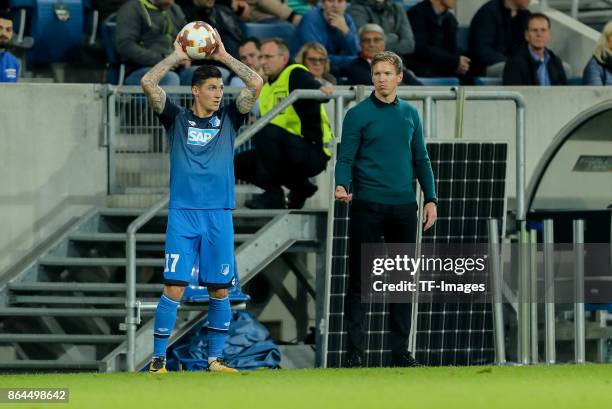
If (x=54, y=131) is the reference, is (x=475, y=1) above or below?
above

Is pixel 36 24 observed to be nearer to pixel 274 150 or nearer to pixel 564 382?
pixel 274 150

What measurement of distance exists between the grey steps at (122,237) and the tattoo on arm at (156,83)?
3.45 meters

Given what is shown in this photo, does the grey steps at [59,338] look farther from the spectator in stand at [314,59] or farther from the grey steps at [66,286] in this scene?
the spectator in stand at [314,59]

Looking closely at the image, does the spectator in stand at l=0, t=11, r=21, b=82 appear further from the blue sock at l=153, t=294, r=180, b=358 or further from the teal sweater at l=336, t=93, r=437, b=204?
the blue sock at l=153, t=294, r=180, b=358

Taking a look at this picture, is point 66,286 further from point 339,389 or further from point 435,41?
point 339,389

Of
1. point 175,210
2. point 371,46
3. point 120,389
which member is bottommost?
point 120,389

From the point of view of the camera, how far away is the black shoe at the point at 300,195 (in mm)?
14891

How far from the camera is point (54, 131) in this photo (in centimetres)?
1533

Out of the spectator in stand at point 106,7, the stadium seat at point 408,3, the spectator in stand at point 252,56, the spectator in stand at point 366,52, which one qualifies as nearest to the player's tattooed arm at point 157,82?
the spectator in stand at point 252,56

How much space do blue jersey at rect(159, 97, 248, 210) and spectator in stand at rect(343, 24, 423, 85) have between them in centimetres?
463

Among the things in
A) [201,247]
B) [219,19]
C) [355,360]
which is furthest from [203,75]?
[219,19]

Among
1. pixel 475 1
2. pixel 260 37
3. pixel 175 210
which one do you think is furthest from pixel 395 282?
pixel 475 1

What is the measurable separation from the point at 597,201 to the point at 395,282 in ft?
10.0

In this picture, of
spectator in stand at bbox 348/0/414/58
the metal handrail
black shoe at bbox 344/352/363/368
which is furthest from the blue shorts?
spectator in stand at bbox 348/0/414/58
